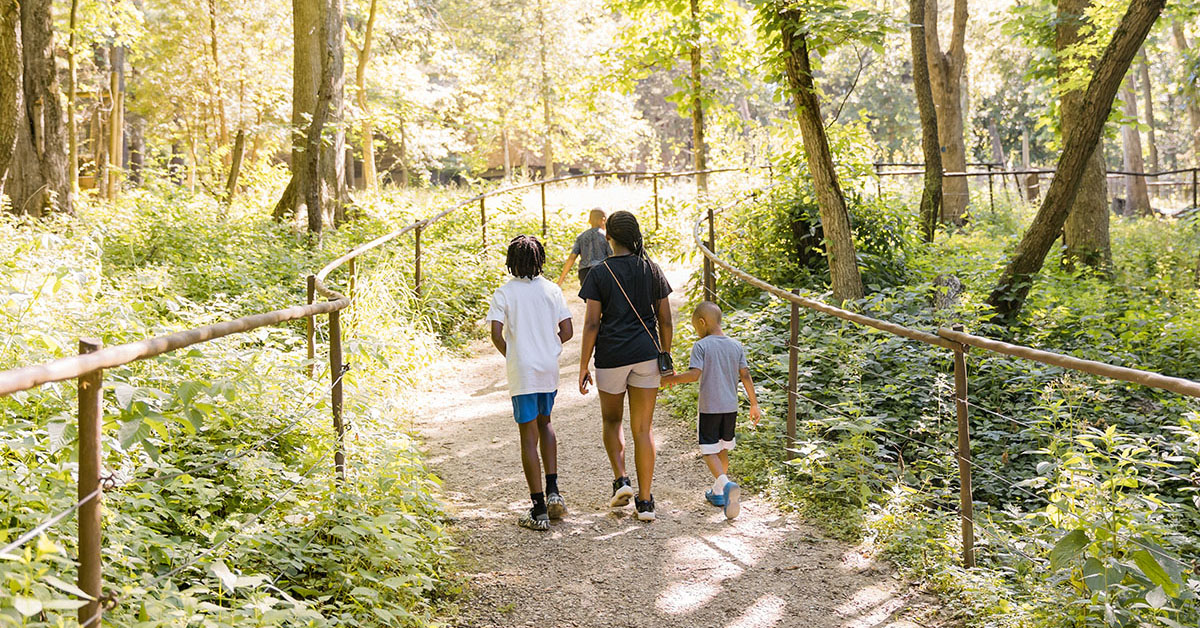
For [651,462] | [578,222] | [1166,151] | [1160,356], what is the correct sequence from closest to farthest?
[651,462]
[1160,356]
[578,222]
[1166,151]

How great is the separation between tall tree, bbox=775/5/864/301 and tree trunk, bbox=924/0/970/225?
9089 mm

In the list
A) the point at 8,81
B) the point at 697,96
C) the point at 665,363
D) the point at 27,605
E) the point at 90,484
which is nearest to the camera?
the point at 27,605

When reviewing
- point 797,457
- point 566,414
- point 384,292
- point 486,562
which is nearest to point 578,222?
point 384,292

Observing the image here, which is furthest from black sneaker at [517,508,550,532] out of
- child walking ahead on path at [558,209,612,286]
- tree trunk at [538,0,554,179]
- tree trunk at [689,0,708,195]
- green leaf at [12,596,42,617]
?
tree trunk at [538,0,554,179]

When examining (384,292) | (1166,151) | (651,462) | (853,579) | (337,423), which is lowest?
(853,579)

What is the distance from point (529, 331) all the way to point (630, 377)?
69 cm

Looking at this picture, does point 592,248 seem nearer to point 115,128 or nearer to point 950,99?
point 950,99

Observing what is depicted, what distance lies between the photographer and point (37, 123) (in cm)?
1220

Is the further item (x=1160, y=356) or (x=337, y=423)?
(x=1160, y=356)

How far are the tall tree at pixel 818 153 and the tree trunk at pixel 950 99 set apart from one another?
9089mm

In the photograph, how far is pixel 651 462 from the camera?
5715 mm

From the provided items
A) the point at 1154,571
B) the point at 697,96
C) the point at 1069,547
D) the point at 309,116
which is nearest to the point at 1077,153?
the point at 1069,547

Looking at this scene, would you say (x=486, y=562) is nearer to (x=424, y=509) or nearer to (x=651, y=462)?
(x=424, y=509)

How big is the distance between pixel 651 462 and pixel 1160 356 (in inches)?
259
